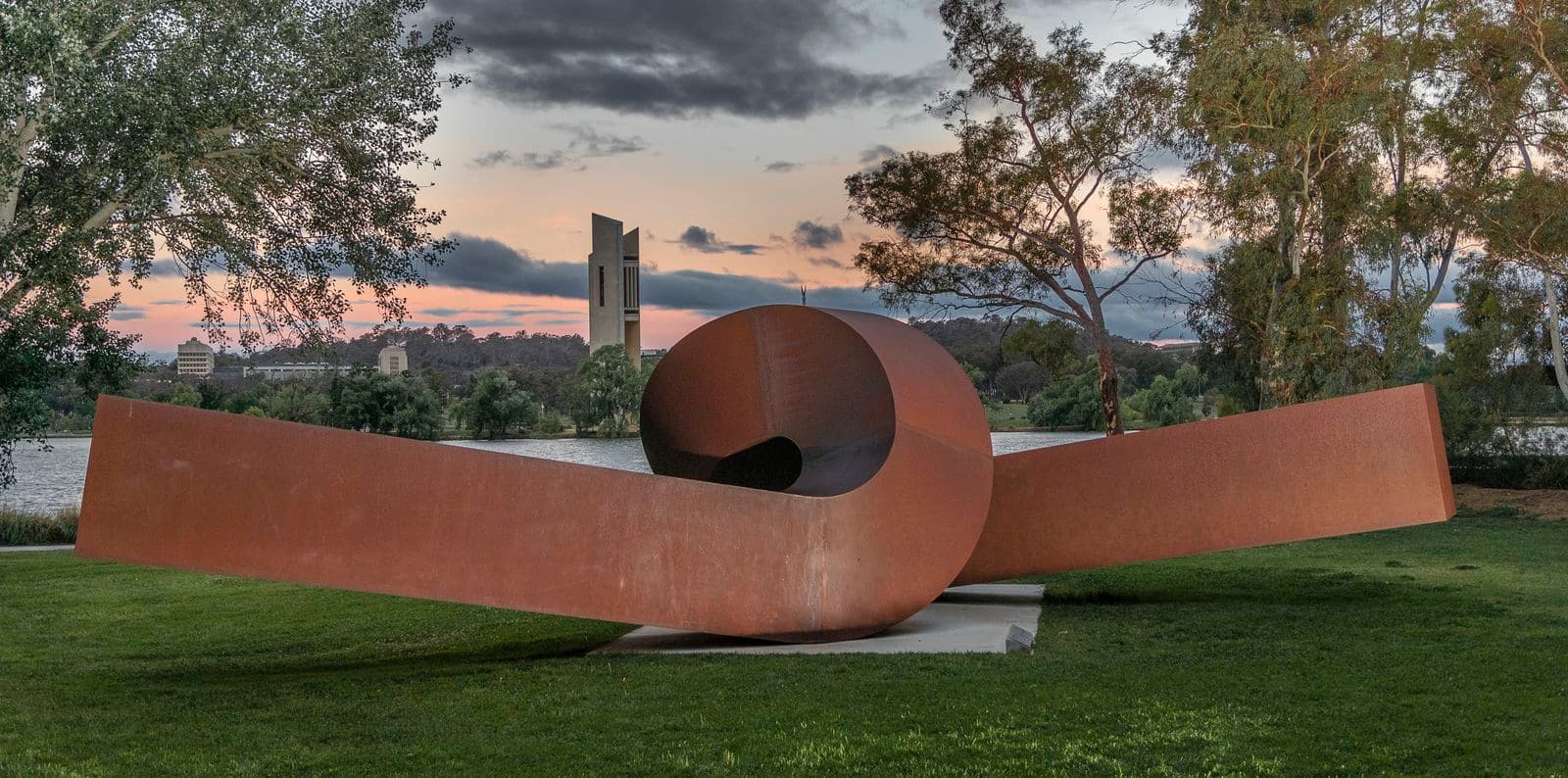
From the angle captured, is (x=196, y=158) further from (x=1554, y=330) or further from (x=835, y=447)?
(x=1554, y=330)

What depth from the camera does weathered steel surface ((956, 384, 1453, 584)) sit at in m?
9.96

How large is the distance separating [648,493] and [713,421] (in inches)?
106

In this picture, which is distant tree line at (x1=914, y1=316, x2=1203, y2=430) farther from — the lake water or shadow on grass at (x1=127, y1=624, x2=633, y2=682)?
shadow on grass at (x1=127, y1=624, x2=633, y2=682)

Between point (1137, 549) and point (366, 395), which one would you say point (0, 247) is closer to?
point (1137, 549)

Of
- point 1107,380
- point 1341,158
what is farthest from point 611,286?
point 1341,158

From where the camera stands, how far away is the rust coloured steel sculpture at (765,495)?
7.19m

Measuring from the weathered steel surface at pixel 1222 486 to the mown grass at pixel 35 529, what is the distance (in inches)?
745

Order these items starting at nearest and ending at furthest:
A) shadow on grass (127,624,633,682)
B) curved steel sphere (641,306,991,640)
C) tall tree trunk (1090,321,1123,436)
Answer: shadow on grass (127,624,633,682)
curved steel sphere (641,306,991,640)
tall tree trunk (1090,321,1123,436)

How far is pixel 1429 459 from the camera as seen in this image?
982cm

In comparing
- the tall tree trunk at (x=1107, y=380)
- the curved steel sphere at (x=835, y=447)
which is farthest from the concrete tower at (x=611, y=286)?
the curved steel sphere at (x=835, y=447)

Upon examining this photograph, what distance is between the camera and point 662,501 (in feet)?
28.0

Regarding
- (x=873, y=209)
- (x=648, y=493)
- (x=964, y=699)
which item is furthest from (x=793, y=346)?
(x=873, y=209)

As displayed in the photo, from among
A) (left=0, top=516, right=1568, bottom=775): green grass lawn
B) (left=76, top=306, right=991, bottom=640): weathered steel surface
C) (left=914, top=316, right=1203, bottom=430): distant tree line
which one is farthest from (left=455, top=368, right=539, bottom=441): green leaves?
(left=76, top=306, right=991, bottom=640): weathered steel surface

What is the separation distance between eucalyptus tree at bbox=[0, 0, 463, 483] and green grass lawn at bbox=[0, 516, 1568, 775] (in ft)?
12.7
